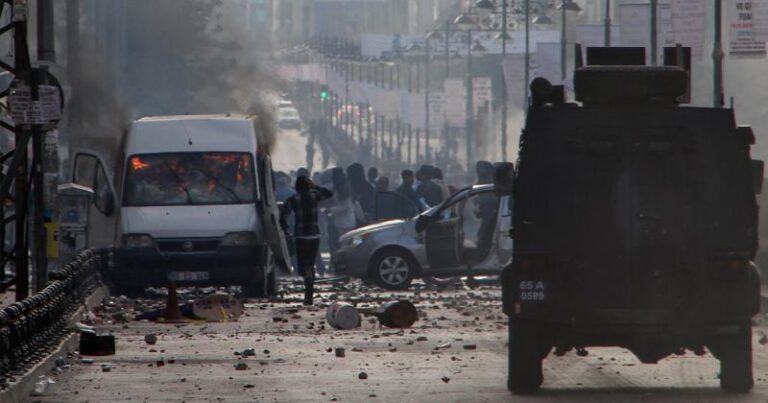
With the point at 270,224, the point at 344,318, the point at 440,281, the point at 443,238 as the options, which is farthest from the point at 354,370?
the point at 440,281

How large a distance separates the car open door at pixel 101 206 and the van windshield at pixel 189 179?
0.43 m

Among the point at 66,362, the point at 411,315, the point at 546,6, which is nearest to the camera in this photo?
the point at 66,362

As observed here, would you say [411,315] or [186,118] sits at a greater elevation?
[186,118]

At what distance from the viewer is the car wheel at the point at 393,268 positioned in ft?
90.4

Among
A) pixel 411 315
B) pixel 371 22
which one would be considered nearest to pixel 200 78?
pixel 411 315

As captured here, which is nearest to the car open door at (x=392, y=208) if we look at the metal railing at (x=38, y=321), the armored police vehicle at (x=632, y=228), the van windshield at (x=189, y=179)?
the van windshield at (x=189, y=179)

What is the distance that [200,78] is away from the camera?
251ft

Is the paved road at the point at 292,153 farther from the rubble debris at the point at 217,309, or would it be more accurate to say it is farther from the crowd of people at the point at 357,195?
the rubble debris at the point at 217,309

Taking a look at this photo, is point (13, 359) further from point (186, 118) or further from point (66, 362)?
point (186, 118)

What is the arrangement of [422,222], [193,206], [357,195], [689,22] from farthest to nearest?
[357,195], [689,22], [422,222], [193,206]

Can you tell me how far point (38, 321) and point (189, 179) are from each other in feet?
32.6

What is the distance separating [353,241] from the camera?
2802 centimetres

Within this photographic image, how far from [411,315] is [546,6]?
42095mm

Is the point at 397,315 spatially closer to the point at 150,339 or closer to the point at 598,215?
the point at 150,339
